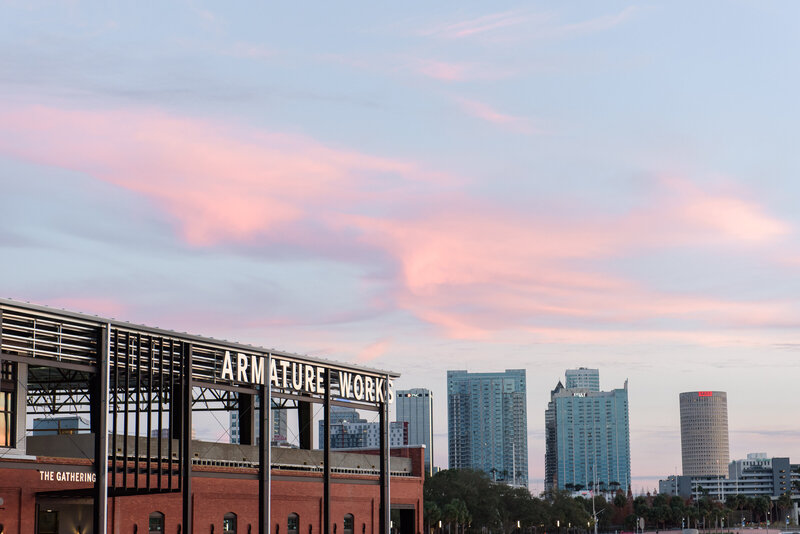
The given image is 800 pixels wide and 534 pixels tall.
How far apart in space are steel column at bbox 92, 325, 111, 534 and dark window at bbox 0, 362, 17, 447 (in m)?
3.94

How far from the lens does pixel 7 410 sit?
58562 mm

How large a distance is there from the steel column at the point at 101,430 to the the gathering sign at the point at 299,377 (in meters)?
11.6

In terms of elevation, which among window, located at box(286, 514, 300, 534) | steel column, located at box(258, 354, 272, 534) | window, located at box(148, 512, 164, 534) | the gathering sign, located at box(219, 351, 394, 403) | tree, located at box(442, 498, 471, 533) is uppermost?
the gathering sign, located at box(219, 351, 394, 403)

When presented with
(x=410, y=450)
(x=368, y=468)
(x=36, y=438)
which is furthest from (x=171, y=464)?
(x=410, y=450)

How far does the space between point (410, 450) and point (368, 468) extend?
988cm

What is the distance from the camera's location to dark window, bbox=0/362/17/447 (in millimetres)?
57537

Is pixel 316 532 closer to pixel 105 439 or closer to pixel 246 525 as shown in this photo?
pixel 246 525

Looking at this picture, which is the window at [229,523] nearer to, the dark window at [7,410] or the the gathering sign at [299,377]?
the the gathering sign at [299,377]

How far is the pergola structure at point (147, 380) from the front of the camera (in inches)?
2258

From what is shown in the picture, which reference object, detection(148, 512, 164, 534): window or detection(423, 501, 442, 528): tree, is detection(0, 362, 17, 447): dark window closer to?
detection(148, 512, 164, 534): window

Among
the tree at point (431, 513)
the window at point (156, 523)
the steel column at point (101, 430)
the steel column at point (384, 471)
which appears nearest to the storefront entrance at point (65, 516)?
the steel column at point (101, 430)

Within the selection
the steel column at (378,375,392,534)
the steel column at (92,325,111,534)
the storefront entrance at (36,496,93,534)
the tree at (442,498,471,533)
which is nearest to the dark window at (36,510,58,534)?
the storefront entrance at (36,496,93,534)

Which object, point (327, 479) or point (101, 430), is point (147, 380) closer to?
point (101, 430)

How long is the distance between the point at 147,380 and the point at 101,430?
874cm
